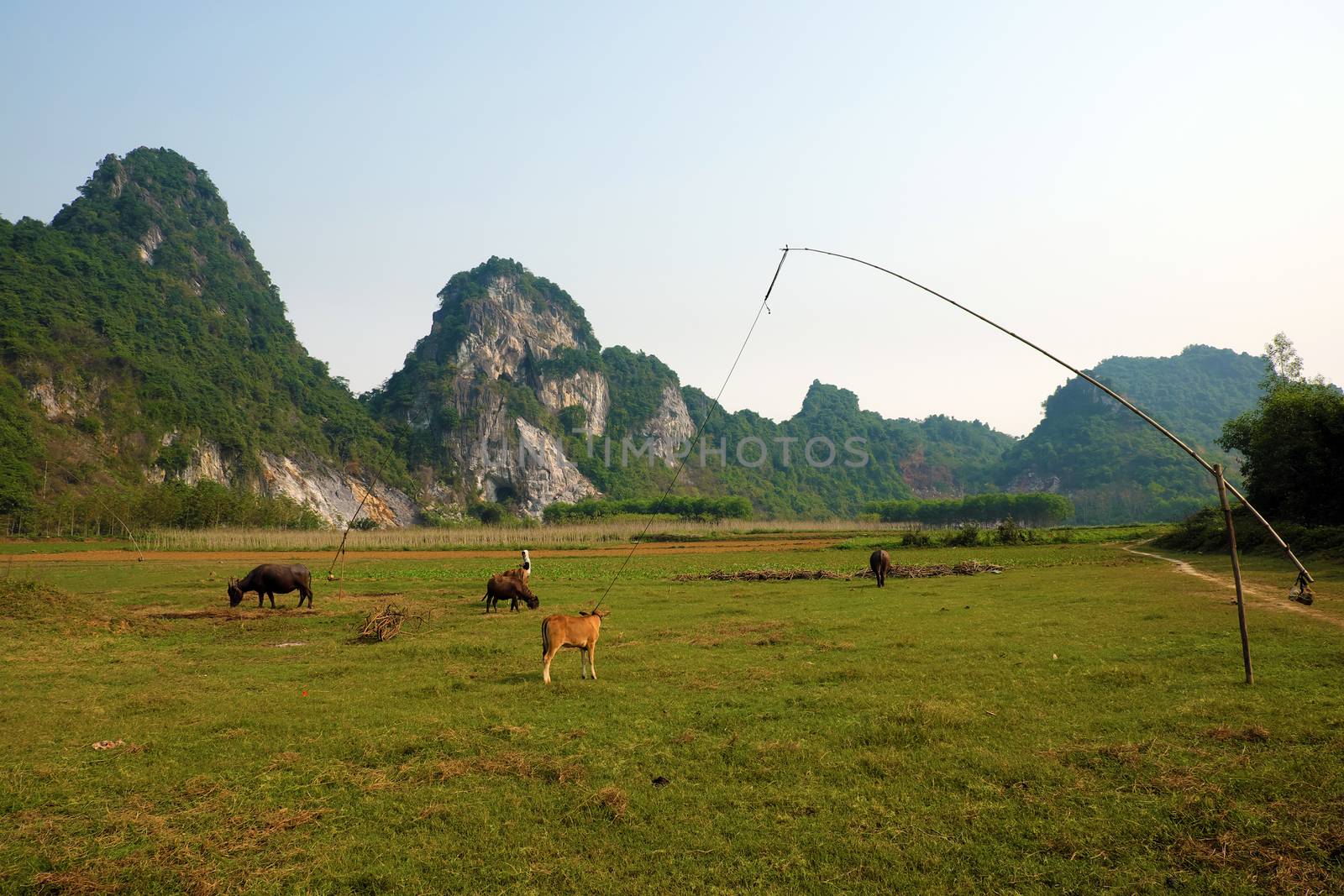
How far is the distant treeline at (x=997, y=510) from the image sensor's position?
13125 centimetres

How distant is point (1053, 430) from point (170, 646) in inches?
8110

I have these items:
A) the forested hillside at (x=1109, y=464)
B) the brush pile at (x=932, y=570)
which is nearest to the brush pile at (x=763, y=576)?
the brush pile at (x=932, y=570)

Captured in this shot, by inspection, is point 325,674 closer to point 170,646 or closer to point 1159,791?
point 170,646

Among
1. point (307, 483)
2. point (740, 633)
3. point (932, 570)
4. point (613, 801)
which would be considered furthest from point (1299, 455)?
point (307, 483)

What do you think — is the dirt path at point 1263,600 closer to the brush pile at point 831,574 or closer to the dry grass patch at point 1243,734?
the dry grass patch at point 1243,734

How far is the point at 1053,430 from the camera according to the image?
637ft

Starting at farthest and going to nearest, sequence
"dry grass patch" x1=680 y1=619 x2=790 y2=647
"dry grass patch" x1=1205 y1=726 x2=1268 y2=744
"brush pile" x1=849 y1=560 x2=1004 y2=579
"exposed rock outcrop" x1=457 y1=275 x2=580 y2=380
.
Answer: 1. "exposed rock outcrop" x1=457 y1=275 x2=580 y2=380
2. "brush pile" x1=849 y1=560 x2=1004 y2=579
3. "dry grass patch" x1=680 y1=619 x2=790 y2=647
4. "dry grass patch" x1=1205 y1=726 x2=1268 y2=744

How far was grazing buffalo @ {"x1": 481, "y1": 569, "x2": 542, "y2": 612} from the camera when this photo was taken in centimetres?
2389

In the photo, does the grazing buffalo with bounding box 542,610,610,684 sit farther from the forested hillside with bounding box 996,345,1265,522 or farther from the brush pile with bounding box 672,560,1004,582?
the forested hillside with bounding box 996,345,1265,522

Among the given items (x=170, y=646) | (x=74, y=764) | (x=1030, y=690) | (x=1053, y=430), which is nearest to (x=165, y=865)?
(x=74, y=764)

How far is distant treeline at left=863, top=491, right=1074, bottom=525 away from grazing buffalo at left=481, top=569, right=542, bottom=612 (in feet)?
390

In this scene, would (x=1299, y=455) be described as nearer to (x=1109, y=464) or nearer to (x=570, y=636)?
(x=570, y=636)

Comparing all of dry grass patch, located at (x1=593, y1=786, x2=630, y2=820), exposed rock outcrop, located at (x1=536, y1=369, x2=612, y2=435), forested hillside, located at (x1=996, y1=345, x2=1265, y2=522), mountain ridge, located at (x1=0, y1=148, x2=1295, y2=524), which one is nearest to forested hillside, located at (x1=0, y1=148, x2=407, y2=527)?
mountain ridge, located at (x1=0, y1=148, x2=1295, y2=524)

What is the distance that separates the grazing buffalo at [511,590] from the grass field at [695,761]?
625 centimetres
